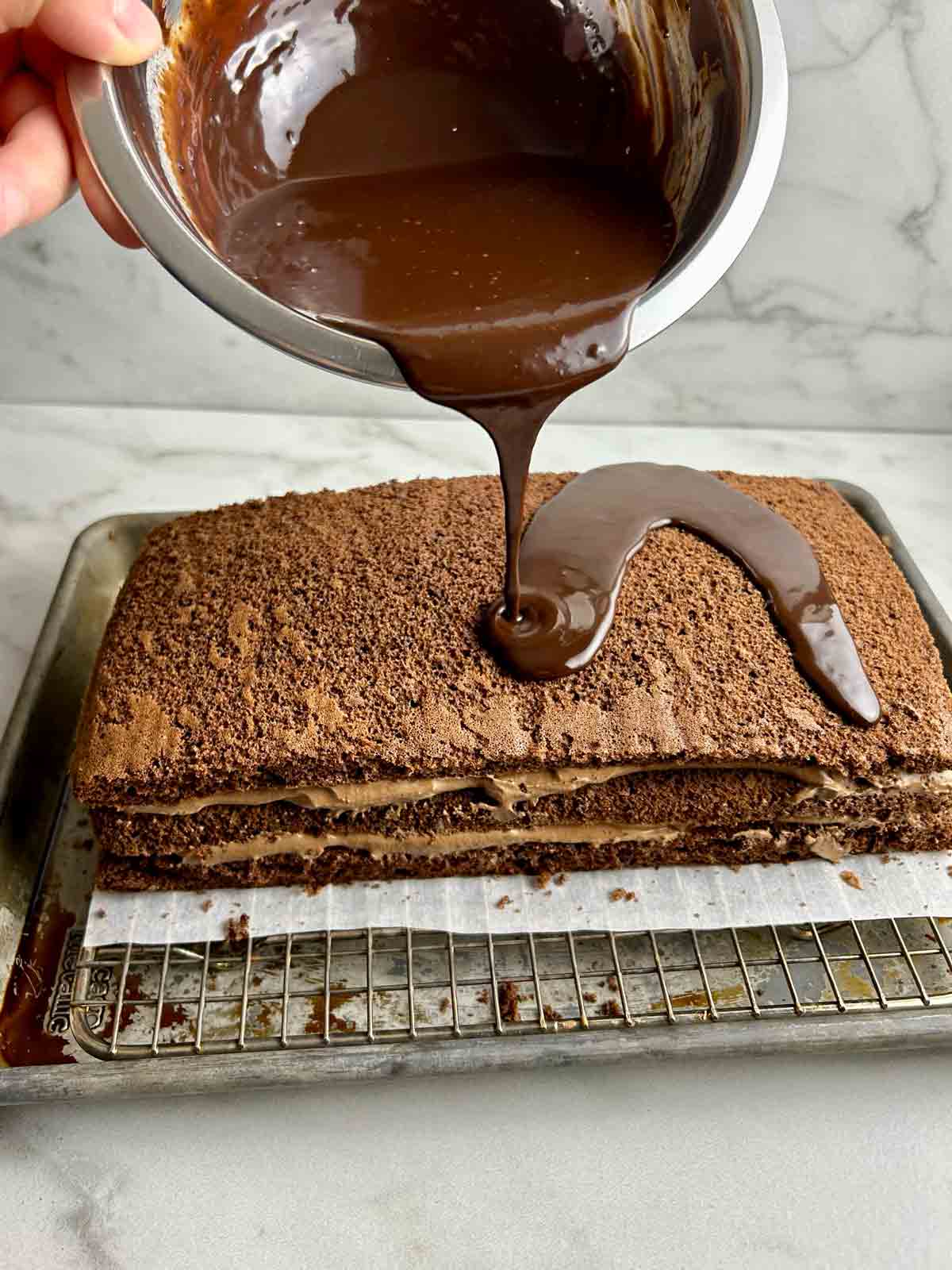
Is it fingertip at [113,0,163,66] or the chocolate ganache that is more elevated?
fingertip at [113,0,163,66]

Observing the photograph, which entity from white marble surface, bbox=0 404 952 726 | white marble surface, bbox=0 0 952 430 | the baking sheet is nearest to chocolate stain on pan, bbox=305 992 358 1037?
the baking sheet

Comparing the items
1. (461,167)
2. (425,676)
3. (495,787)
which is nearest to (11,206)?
(461,167)

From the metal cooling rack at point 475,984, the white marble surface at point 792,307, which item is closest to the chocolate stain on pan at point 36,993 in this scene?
the metal cooling rack at point 475,984

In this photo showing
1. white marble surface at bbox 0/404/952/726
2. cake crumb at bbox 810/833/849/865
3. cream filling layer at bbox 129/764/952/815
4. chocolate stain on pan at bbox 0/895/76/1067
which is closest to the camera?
chocolate stain on pan at bbox 0/895/76/1067

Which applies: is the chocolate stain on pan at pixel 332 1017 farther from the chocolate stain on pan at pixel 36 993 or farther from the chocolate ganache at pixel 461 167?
the chocolate ganache at pixel 461 167

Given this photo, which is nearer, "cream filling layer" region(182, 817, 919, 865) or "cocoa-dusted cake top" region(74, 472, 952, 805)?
"cocoa-dusted cake top" region(74, 472, 952, 805)

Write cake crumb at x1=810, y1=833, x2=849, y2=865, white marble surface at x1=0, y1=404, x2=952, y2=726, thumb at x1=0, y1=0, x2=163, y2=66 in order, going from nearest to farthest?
thumb at x1=0, y1=0, x2=163, y2=66, cake crumb at x1=810, y1=833, x2=849, y2=865, white marble surface at x1=0, y1=404, x2=952, y2=726

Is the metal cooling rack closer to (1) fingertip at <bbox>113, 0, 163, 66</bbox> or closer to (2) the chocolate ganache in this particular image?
(2) the chocolate ganache
